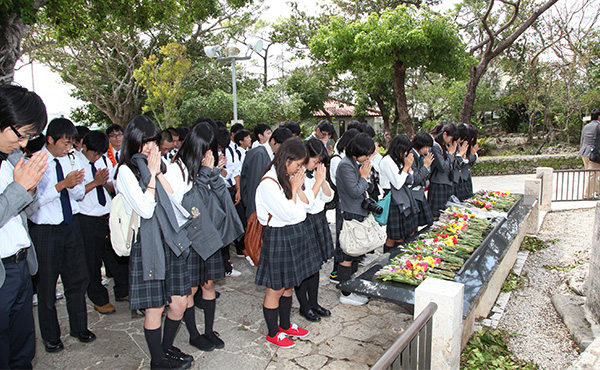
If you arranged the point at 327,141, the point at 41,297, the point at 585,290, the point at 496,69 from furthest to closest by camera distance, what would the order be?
1. the point at 496,69
2. the point at 327,141
3. the point at 585,290
4. the point at 41,297

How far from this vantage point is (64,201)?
3.47 meters

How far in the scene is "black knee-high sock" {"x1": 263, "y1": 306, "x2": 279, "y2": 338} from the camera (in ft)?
11.3

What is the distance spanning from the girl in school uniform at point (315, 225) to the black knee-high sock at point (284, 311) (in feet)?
0.99

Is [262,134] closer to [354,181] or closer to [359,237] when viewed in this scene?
[354,181]

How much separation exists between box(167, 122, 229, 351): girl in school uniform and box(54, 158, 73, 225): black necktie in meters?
1.07

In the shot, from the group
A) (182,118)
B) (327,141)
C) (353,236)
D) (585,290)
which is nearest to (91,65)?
(182,118)

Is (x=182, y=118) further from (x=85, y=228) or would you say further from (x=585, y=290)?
(x=585, y=290)

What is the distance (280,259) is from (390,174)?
2154 mm

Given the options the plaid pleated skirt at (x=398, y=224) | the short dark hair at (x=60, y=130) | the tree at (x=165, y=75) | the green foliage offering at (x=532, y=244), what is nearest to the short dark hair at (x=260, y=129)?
the plaid pleated skirt at (x=398, y=224)

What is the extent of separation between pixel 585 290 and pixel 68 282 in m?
5.63

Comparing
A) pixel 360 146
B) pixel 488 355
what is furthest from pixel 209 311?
pixel 488 355

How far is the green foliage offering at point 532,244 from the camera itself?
6.71 m

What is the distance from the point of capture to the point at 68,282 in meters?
3.50

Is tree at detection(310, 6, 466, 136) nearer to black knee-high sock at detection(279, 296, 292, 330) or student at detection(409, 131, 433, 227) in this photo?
student at detection(409, 131, 433, 227)
